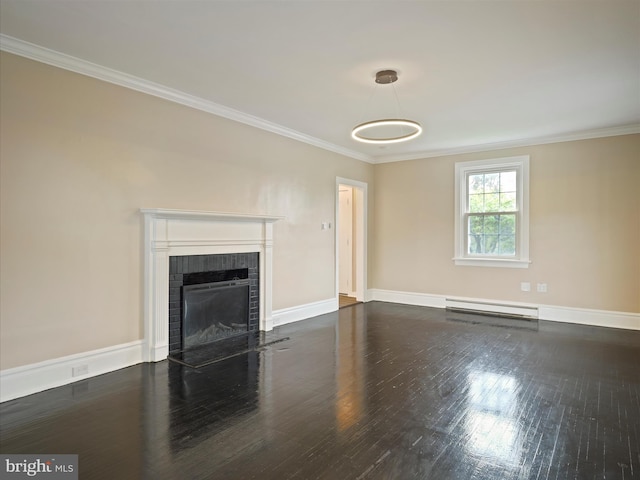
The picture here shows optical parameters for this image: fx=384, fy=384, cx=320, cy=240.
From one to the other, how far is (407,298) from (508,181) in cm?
266

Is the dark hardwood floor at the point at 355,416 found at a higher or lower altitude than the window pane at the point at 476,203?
lower

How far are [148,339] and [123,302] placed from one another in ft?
1.49

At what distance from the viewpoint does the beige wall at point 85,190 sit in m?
3.02

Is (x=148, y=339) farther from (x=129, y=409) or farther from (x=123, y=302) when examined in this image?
(x=129, y=409)

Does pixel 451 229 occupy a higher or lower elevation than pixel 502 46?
lower

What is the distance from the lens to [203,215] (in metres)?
4.16

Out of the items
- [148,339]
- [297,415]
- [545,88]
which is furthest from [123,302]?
[545,88]

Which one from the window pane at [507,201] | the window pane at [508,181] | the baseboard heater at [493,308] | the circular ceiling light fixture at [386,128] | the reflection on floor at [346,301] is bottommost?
the reflection on floor at [346,301]

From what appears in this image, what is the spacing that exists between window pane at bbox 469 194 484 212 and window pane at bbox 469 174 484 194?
3.6 inches

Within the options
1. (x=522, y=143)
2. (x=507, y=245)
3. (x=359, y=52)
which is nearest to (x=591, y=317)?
(x=507, y=245)

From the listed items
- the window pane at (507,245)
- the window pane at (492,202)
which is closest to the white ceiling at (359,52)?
the window pane at (492,202)

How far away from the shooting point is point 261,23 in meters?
2.73

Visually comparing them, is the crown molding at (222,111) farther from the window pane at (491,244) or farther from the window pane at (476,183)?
the window pane at (491,244)

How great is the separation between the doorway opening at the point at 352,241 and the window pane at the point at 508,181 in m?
2.34
